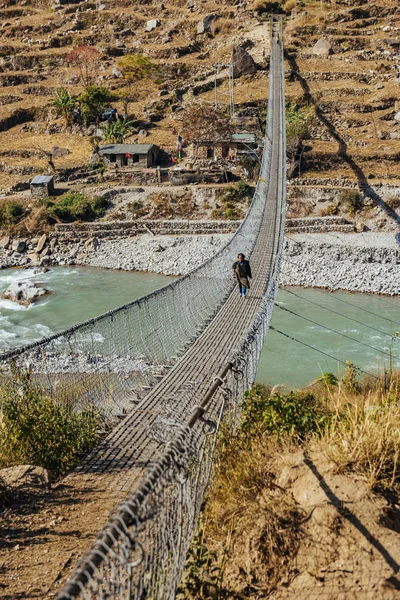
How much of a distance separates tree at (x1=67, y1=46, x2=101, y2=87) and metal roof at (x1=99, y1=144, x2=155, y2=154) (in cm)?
1290

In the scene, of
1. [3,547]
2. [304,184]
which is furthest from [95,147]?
[3,547]

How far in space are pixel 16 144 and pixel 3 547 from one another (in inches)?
1143

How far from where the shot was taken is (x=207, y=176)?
21.8 meters

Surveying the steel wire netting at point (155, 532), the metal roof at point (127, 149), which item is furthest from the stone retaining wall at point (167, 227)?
the steel wire netting at point (155, 532)

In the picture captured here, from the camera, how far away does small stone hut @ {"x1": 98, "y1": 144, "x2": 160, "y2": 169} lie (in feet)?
77.8

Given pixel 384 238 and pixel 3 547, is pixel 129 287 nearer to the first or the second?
pixel 384 238

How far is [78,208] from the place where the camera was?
67.1 ft

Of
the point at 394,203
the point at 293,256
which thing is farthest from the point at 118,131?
the point at 394,203

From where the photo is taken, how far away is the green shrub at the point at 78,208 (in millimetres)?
20422

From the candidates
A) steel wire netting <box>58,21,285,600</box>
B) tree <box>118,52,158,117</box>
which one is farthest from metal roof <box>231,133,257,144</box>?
steel wire netting <box>58,21,285,600</box>

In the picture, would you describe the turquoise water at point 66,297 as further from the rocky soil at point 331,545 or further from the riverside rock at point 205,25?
the riverside rock at point 205,25

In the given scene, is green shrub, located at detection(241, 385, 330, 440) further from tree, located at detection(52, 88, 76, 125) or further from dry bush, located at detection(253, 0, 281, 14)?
dry bush, located at detection(253, 0, 281, 14)

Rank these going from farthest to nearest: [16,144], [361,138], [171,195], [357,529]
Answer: [16,144] < [361,138] < [171,195] < [357,529]

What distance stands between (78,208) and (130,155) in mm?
4673
